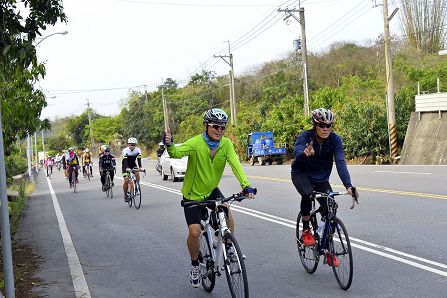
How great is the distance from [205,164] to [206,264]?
105cm

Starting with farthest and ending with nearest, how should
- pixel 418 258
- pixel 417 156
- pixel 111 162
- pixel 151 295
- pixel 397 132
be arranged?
pixel 397 132, pixel 417 156, pixel 111 162, pixel 418 258, pixel 151 295

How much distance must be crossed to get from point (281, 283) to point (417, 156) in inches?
876

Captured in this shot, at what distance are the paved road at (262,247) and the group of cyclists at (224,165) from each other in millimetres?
595

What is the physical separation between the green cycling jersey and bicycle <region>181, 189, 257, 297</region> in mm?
210

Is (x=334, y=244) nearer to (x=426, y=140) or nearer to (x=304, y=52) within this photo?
(x=426, y=140)

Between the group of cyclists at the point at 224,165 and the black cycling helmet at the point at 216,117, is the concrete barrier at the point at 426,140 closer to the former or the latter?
the group of cyclists at the point at 224,165

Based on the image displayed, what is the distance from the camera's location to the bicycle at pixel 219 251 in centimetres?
525

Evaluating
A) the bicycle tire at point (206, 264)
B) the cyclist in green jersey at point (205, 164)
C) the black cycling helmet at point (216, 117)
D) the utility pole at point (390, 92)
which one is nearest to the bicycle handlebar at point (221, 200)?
the cyclist in green jersey at point (205, 164)

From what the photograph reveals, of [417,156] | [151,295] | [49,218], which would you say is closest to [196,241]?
[151,295]

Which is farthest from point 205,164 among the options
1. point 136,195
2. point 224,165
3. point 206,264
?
point 136,195

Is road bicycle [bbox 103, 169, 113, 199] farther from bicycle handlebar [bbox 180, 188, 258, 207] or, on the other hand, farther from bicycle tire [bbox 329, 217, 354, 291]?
bicycle tire [bbox 329, 217, 354, 291]

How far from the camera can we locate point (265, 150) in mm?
36750

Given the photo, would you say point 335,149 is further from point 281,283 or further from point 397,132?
point 397,132

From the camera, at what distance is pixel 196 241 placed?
19.6 feet
